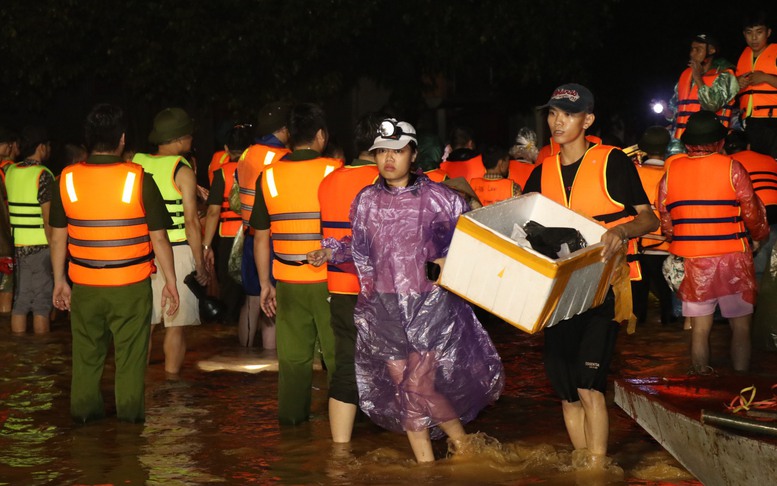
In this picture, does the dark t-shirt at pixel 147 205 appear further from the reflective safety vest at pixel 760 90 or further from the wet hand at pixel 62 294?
the reflective safety vest at pixel 760 90

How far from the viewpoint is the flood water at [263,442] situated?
24.7ft

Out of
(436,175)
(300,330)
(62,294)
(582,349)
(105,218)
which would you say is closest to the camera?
(582,349)

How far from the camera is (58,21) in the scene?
19500 millimetres

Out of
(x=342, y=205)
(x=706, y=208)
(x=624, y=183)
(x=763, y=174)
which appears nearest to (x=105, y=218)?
(x=342, y=205)

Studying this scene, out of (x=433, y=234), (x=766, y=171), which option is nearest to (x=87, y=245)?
(x=433, y=234)

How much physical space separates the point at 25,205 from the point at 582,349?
8.18 meters

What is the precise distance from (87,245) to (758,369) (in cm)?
558

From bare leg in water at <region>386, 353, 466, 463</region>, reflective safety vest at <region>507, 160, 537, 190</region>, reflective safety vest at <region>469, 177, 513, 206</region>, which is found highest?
reflective safety vest at <region>507, 160, 537, 190</region>

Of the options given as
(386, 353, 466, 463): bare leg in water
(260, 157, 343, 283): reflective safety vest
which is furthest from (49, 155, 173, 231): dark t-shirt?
(386, 353, 466, 463): bare leg in water

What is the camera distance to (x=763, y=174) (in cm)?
1226

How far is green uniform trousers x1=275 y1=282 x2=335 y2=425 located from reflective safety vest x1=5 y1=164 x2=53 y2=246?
5697 mm

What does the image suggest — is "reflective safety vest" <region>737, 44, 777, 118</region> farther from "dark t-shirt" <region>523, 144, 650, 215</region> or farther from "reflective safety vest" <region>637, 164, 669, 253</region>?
"dark t-shirt" <region>523, 144, 650, 215</region>

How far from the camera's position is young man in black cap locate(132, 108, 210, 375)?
9.98 m

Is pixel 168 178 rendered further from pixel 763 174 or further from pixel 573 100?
pixel 763 174
